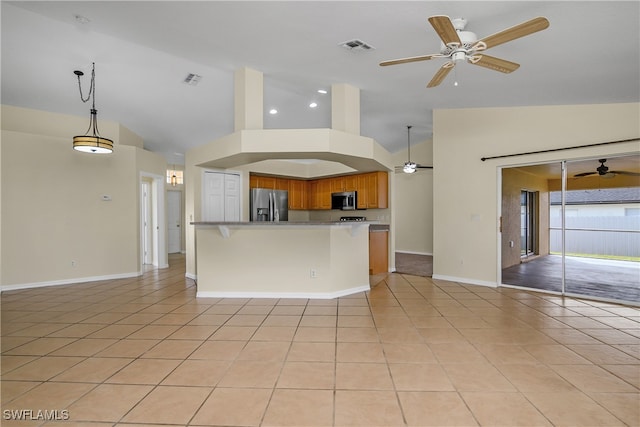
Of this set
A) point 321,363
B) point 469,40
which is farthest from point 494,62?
point 321,363

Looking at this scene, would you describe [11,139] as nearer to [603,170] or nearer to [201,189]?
[201,189]

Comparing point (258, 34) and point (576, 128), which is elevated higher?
point (258, 34)

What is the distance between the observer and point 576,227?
564cm

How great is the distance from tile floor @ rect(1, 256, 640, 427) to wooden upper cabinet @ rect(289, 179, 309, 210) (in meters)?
4.21

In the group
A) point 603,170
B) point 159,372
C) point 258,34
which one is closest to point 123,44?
point 258,34

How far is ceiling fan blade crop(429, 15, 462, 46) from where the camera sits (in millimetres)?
2103

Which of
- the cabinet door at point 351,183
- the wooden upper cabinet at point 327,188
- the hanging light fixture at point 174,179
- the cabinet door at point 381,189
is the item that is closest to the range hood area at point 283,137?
the cabinet door at point 381,189

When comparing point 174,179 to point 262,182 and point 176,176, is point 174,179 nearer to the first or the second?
point 176,176

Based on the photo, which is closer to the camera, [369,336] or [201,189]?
[369,336]

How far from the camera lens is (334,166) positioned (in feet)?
24.1

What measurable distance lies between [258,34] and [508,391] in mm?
3861

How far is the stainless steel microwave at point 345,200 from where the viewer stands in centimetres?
711

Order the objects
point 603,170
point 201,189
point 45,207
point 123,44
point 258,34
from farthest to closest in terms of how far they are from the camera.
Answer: point 201,189, point 45,207, point 603,170, point 123,44, point 258,34

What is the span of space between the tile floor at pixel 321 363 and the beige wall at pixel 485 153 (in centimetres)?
125
